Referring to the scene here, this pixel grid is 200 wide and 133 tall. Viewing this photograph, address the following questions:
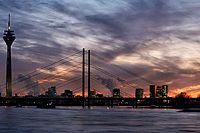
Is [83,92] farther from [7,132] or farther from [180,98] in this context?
[7,132]

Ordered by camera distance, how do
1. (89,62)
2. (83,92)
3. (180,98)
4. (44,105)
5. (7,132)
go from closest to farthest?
(7,132), (83,92), (89,62), (44,105), (180,98)

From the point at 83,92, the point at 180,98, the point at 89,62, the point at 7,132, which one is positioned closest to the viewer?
the point at 7,132

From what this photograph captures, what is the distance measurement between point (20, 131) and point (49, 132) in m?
3.43

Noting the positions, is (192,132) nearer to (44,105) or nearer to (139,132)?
(139,132)

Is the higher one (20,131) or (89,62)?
(89,62)

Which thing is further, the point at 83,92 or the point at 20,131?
the point at 83,92

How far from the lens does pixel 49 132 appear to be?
3450 cm

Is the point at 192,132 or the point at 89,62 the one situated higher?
the point at 89,62

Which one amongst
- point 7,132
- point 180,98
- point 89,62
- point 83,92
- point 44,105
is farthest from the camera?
point 180,98

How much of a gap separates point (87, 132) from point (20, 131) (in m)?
6.93

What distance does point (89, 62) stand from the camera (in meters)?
159

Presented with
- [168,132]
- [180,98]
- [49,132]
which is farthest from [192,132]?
[180,98]

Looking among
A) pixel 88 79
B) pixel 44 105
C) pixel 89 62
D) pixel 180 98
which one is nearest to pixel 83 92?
pixel 88 79

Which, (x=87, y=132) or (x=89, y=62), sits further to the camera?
(x=89, y=62)
